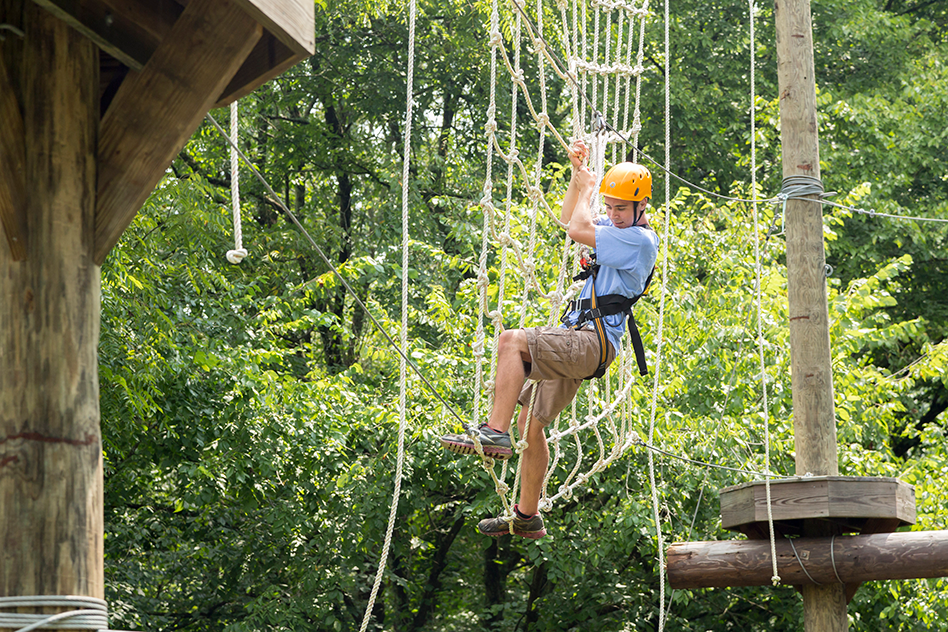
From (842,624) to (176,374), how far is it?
4566 millimetres

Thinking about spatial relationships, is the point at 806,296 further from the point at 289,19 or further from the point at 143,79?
the point at 143,79

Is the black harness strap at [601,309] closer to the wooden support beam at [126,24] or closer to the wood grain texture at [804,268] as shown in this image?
the wood grain texture at [804,268]

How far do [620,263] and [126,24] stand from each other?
1.84 metres

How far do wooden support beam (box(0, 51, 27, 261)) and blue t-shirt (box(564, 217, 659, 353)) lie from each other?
6.50 feet

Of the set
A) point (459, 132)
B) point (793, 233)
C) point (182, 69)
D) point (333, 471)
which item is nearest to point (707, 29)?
point (459, 132)

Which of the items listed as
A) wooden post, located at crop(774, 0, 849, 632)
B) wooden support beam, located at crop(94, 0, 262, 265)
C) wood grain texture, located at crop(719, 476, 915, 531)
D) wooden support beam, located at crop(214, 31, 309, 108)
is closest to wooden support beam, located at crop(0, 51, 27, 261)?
wooden support beam, located at crop(94, 0, 262, 265)

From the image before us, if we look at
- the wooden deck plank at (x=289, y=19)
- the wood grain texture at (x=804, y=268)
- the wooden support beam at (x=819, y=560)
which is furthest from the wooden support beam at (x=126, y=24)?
the wooden support beam at (x=819, y=560)

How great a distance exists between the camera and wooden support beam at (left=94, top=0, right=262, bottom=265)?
2.12 m

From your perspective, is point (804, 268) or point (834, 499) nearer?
point (834, 499)

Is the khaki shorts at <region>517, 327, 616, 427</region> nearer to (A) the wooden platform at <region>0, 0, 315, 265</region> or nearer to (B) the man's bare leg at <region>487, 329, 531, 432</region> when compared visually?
(B) the man's bare leg at <region>487, 329, 531, 432</region>

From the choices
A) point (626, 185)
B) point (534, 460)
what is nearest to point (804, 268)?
point (626, 185)

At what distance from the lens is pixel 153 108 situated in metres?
2.15

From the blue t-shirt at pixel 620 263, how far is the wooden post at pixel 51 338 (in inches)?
73.5

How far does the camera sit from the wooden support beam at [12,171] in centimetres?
200
